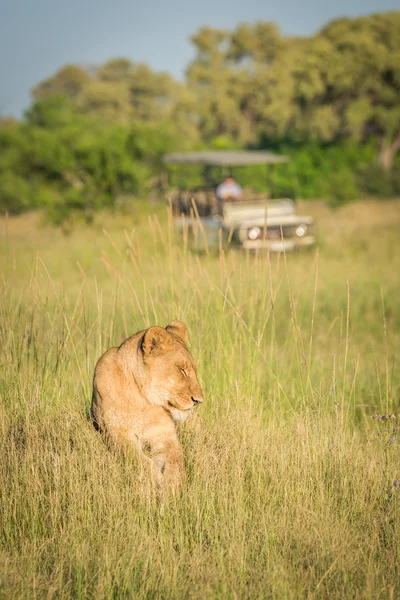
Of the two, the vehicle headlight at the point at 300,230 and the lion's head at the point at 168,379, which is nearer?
the lion's head at the point at 168,379

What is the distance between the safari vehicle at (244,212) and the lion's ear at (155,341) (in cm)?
862

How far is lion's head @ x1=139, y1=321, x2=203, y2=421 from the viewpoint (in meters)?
3.00

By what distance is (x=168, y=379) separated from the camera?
9.91 feet

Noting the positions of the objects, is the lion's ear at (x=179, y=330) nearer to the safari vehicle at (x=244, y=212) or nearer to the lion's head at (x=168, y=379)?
the lion's head at (x=168, y=379)

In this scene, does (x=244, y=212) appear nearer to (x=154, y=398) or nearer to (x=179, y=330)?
(x=179, y=330)

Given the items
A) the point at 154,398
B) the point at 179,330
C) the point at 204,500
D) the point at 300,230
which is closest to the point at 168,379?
the point at 154,398

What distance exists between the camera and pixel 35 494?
3152mm

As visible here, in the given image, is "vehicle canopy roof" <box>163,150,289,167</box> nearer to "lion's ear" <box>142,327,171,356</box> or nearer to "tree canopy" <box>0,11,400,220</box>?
"tree canopy" <box>0,11,400,220</box>

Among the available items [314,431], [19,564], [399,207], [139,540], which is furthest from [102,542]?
[399,207]

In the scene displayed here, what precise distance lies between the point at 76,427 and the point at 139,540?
2.70 feet

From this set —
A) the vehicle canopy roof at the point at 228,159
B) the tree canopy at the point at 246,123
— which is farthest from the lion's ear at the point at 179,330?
the tree canopy at the point at 246,123

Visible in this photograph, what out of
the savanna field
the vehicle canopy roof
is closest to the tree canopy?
the vehicle canopy roof

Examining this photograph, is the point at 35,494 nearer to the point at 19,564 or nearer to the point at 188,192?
the point at 19,564

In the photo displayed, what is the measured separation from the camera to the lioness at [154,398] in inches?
118
